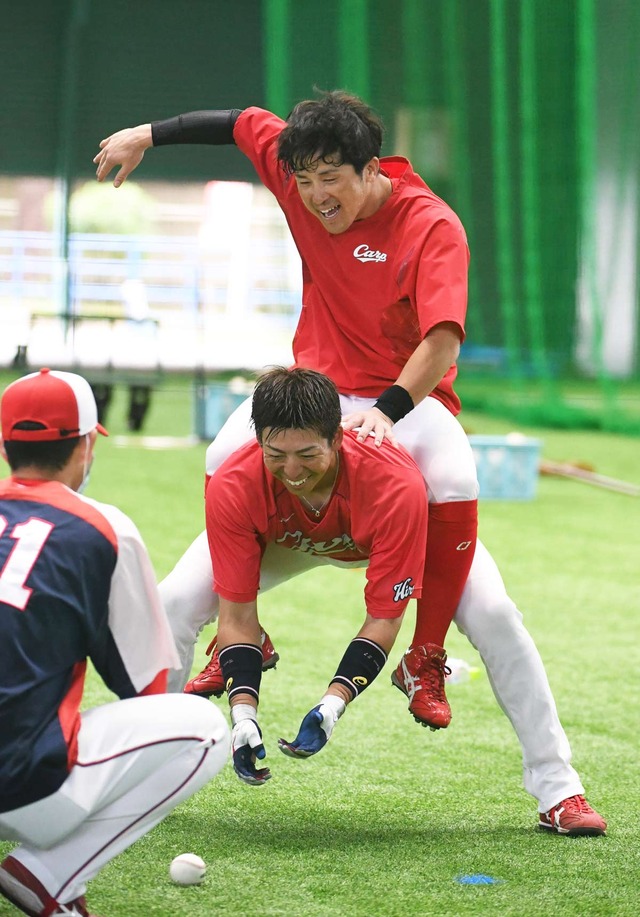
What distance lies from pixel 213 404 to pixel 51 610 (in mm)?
7766

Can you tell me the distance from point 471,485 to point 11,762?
1.27m

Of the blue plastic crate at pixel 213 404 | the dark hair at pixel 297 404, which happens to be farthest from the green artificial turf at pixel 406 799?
the blue plastic crate at pixel 213 404

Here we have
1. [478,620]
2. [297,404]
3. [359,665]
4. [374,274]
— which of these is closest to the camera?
[297,404]

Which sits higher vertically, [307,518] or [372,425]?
[372,425]

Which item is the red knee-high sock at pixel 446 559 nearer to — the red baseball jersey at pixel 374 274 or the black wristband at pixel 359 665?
the black wristband at pixel 359 665

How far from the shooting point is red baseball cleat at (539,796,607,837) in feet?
9.42

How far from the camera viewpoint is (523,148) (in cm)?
1142

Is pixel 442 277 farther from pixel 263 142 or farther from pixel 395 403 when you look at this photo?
pixel 263 142

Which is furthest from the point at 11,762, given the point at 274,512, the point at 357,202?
the point at 357,202

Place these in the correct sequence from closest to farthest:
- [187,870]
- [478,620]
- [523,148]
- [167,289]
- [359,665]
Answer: [187,870] → [359,665] → [478,620] → [523,148] → [167,289]

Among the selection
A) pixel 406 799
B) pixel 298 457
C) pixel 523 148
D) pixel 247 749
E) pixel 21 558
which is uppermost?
pixel 523 148

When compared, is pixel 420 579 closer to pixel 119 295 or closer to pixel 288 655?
pixel 288 655

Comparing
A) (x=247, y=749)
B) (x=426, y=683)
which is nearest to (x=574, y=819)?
(x=426, y=683)

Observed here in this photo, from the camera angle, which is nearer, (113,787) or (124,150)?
(113,787)
